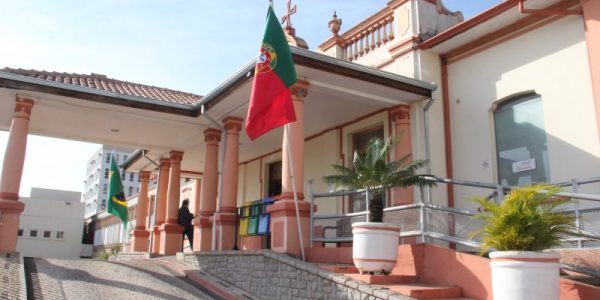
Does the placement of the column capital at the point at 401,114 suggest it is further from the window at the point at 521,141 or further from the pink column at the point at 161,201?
the pink column at the point at 161,201

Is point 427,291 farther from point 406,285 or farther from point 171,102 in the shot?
point 171,102

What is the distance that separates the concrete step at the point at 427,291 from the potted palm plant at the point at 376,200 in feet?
1.28

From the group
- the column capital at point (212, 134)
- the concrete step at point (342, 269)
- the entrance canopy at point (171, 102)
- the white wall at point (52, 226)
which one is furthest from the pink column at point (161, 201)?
the white wall at point (52, 226)

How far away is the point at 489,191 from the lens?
981 centimetres

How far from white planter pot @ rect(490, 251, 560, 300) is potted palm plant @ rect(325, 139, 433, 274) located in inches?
72.2

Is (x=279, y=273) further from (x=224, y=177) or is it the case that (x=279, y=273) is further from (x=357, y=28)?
(x=357, y=28)

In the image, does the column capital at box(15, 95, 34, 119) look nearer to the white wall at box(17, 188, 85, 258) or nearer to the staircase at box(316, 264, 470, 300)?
the staircase at box(316, 264, 470, 300)

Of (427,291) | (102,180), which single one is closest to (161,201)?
(427,291)

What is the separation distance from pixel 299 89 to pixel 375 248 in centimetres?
370

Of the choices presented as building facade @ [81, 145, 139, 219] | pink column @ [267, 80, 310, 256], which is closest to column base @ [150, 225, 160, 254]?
pink column @ [267, 80, 310, 256]

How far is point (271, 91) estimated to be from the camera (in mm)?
7910

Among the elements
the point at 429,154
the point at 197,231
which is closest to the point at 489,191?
the point at 429,154

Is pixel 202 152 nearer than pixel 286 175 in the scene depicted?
No

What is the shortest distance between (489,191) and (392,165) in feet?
11.6
